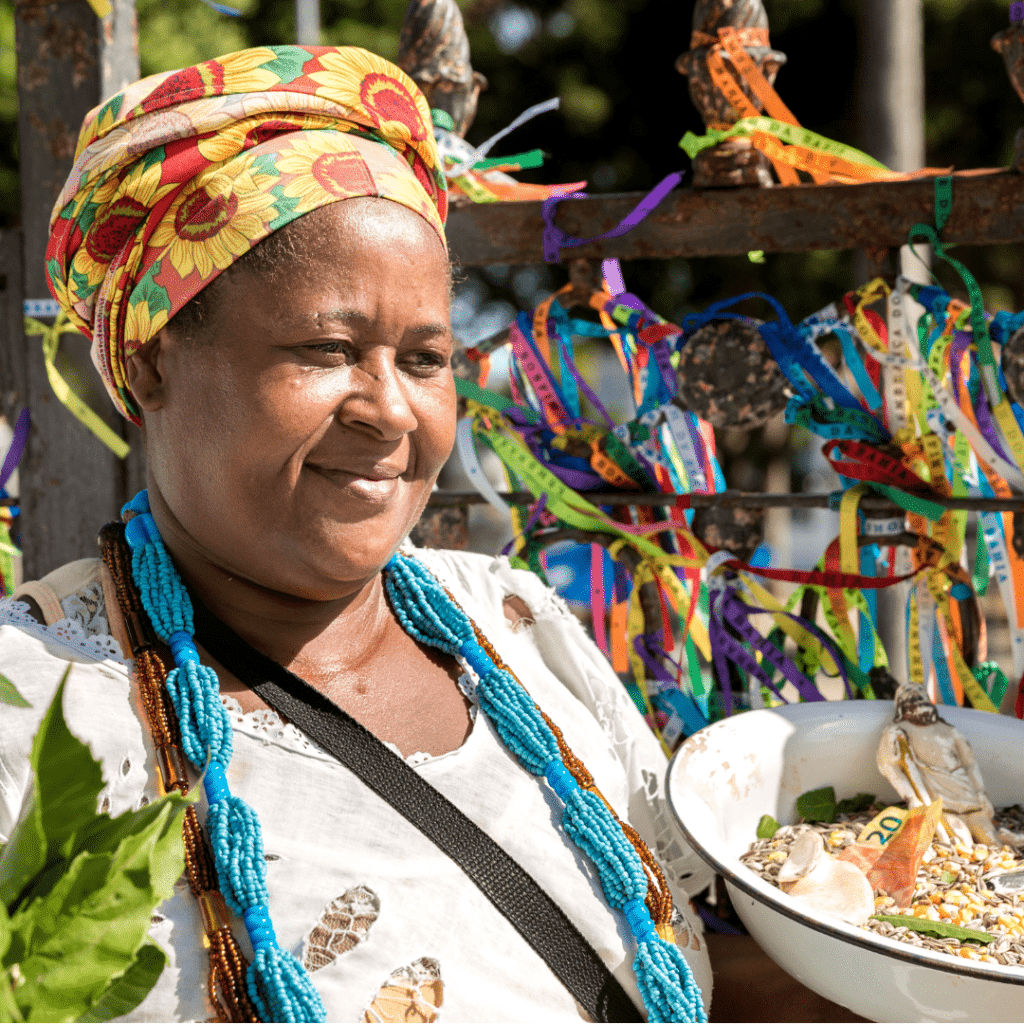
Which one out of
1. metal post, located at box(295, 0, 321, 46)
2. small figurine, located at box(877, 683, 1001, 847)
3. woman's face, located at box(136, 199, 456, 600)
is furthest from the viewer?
metal post, located at box(295, 0, 321, 46)

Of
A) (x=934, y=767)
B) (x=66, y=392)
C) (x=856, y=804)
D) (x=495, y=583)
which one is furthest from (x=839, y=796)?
(x=66, y=392)

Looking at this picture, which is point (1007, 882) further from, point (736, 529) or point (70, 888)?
point (70, 888)

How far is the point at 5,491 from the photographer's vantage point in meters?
2.37

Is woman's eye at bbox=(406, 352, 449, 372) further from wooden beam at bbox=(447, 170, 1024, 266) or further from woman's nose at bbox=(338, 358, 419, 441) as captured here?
wooden beam at bbox=(447, 170, 1024, 266)

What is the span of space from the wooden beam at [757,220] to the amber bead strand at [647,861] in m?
0.91

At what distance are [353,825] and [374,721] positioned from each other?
0.55 ft

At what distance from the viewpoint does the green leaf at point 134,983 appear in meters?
0.55

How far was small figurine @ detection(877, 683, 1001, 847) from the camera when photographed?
4.86 ft

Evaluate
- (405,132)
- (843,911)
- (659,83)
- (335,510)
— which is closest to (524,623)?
(335,510)

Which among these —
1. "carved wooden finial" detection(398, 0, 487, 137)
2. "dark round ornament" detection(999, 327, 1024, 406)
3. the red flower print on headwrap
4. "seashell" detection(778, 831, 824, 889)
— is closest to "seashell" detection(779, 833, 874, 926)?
"seashell" detection(778, 831, 824, 889)

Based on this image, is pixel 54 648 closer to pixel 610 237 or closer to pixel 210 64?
pixel 210 64

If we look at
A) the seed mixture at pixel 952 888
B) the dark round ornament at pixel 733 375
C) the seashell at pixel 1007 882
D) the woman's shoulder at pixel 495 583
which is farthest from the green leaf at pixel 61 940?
the dark round ornament at pixel 733 375

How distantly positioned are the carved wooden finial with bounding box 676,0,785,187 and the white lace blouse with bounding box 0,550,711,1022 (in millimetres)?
1054

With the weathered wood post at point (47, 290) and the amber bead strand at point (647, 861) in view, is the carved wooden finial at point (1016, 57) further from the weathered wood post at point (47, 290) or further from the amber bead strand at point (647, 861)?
the weathered wood post at point (47, 290)
